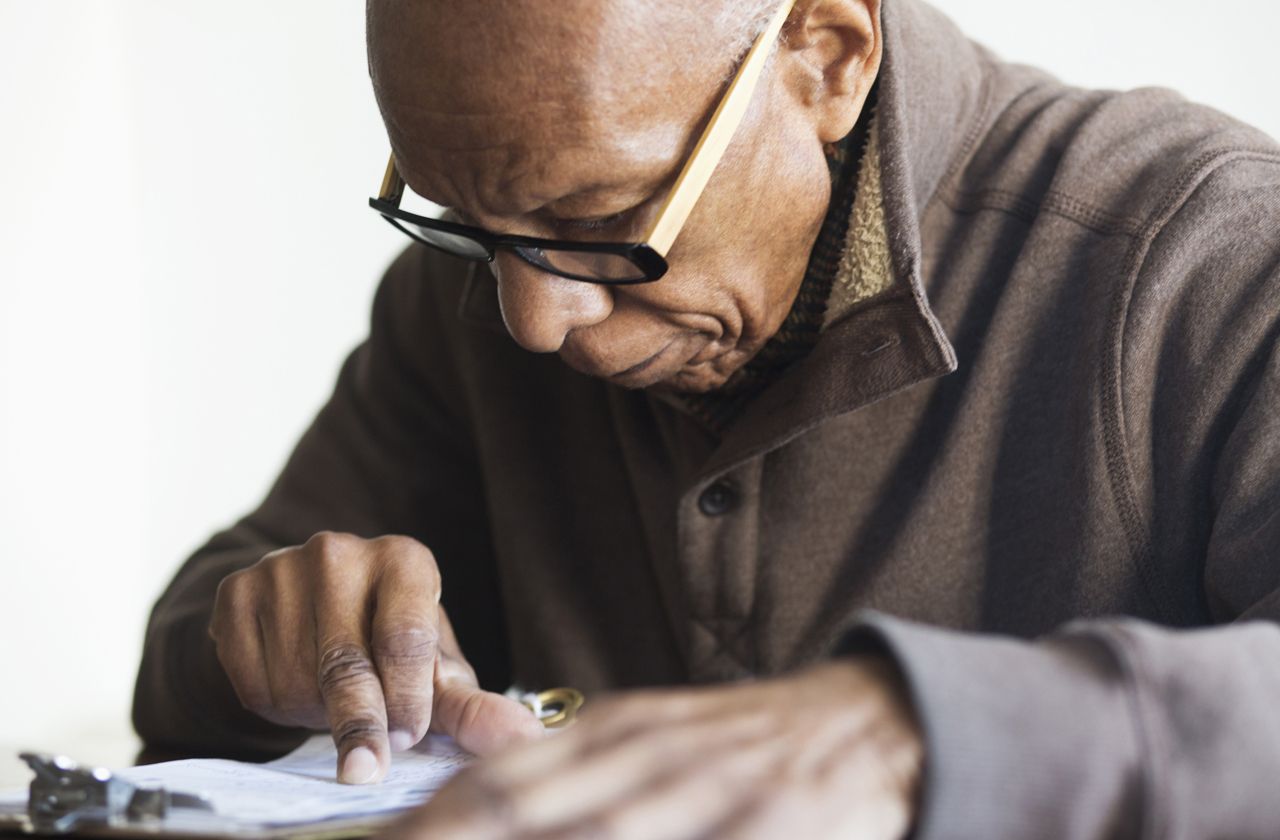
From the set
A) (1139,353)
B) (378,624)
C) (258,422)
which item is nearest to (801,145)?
(1139,353)

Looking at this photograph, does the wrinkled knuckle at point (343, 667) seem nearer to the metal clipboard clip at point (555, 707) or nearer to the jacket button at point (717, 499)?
the metal clipboard clip at point (555, 707)

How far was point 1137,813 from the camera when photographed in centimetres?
57

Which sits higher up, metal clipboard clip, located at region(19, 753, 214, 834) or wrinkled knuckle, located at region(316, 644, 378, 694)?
→ metal clipboard clip, located at region(19, 753, 214, 834)

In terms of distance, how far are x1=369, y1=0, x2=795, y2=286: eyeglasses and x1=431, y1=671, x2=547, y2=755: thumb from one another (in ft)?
1.11

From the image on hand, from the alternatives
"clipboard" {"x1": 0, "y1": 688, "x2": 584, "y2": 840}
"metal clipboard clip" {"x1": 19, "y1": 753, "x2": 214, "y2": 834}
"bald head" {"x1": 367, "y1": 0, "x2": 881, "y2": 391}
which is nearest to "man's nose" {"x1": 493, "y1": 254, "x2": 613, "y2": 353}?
"bald head" {"x1": 367, "y1": 0, "x2": 881, "y2": 391}

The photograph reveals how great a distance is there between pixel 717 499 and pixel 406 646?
36 centimetres

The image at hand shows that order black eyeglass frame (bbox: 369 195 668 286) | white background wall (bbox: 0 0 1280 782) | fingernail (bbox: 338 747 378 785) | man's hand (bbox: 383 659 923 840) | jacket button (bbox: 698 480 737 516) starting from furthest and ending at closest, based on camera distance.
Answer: white background wall (bbox: 0 0 1280 782)
jacket button (bbox: 698 480 737 516)
black eyeglass frame (bbox: 369 195 668 286)
fingernail (bbox: 338 747 378 785)
man's hand (bbox: 383 659 923 840)

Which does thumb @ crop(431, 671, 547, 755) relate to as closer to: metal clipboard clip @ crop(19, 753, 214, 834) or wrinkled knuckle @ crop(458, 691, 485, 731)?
wrinkled knuckle @ crop(458, 691, 485, 731)

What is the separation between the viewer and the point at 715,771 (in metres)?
0.56

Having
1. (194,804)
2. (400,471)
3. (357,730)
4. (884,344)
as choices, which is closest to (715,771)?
(194,804)

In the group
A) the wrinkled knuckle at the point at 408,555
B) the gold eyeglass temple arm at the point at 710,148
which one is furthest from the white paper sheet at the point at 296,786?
the gold eyeglass temple arm at the point at 710,148

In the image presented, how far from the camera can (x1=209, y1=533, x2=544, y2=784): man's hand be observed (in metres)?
0.99

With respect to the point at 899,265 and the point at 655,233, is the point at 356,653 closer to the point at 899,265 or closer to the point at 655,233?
the point at 655,233

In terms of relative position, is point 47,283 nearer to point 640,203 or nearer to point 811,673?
point 640,203
